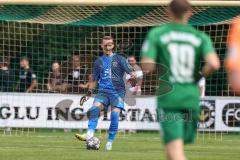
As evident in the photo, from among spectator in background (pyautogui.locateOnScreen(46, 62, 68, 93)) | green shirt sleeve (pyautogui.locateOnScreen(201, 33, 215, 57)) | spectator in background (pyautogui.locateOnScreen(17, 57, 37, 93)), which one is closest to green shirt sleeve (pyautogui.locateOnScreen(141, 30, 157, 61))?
green shirt sleeve (pyautogui.locateOnScreen(201, 33, 215, 57))

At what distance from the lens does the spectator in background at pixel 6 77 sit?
72.1 ft

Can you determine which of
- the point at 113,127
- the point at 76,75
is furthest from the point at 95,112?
the point at 76,75

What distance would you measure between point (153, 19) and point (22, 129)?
5.31m

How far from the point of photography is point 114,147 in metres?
16.4

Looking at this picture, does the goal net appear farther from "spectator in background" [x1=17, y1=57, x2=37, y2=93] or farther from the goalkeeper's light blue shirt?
the goalkeeper's light blue shirt

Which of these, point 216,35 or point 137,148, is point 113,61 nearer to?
point 137,148

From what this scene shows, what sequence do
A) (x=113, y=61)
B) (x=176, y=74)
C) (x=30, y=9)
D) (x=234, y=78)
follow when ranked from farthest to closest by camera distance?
(x=30, y=9) → (x=113, y=61) → (x=176, y=74) → (x=234, y=78)

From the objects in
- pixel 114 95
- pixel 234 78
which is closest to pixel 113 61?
pixel 114 95

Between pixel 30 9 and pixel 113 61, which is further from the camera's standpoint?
pixel 30 9

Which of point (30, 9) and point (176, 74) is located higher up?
point (30, 9)

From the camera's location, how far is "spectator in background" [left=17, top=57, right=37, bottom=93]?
22016 millimetres

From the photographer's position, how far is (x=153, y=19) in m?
18.4

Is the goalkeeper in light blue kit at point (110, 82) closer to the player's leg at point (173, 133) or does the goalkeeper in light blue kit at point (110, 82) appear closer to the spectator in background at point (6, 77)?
the spectator in background at point (6, 77)

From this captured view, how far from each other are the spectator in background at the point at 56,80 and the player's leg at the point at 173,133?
12745 millimetres
